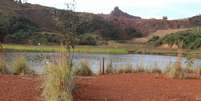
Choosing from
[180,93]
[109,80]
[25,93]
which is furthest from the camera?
[109,80]

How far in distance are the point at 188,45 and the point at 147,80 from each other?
146 ft

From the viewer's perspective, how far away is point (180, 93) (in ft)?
46.6

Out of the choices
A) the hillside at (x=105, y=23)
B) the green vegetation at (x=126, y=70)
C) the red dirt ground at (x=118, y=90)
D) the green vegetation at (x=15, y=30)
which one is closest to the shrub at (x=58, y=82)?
the red dirt ground at (x=118, y=90)

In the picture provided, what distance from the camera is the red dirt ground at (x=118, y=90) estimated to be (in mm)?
12531

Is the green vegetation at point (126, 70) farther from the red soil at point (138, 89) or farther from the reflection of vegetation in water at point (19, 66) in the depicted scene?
the reflection of vegetation in water at point (19, 66)

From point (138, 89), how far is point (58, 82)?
415 cm

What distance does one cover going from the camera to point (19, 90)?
42.2ft

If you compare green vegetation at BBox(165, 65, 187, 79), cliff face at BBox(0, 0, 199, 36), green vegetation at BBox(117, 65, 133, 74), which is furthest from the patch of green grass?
cliff face at BBox(0, 0, 199, 36)

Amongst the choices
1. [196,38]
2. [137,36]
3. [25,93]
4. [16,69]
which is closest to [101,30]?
[137,36]

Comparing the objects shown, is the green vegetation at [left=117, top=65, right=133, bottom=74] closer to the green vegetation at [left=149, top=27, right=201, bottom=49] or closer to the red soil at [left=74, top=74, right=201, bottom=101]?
the red soil at [left=74, top=74, right=201, bottom=101]

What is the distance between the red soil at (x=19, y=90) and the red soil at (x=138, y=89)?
1.01m

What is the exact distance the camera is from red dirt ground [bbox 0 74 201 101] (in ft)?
41.1

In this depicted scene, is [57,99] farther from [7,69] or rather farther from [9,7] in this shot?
[9,7]

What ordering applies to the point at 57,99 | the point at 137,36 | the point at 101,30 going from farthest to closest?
the point at 137,36, the point at 101,30, the point at 57,99
